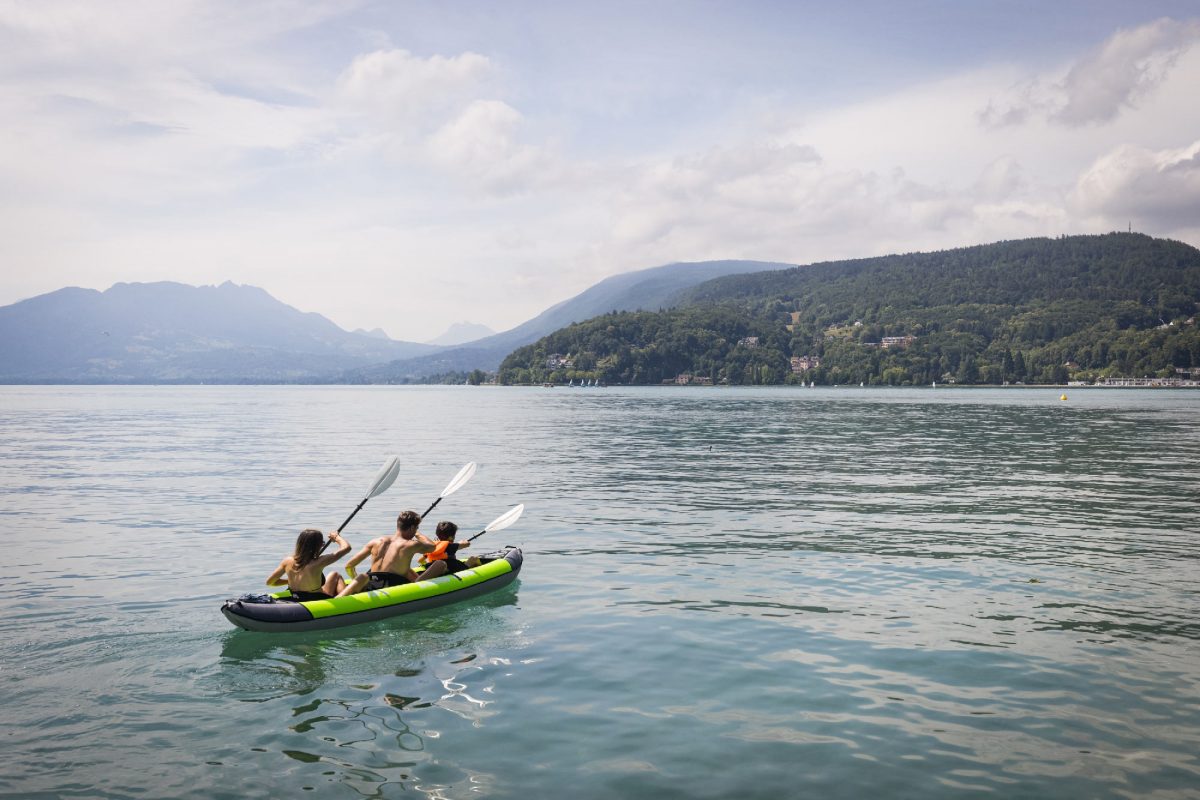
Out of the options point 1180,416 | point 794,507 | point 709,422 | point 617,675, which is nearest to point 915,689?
point 617,675

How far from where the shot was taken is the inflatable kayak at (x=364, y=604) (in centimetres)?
1277

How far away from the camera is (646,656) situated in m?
12.2

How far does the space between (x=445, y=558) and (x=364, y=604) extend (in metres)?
2.22

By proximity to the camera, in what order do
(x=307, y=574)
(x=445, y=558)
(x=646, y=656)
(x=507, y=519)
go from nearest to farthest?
(x=646, y=656) → (x=307, y=574) → (x=445, y=558) → (x=507, y=519)

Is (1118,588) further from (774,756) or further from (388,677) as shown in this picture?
(388,677)

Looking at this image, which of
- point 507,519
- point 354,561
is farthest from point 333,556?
point 507,519

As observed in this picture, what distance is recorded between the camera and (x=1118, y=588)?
52.3 ft

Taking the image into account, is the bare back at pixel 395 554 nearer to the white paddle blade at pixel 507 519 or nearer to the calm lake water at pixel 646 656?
the calm lake water at pixel 646 656

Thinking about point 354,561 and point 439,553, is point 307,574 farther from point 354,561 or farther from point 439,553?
point 439,553

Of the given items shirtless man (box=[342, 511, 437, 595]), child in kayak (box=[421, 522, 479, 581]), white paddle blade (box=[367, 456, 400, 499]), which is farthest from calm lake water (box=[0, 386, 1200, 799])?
white paddle blade (box=[367, 456, 400, 499])

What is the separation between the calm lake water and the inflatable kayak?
1.03 feet

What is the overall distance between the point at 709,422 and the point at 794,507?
47994 millimetres

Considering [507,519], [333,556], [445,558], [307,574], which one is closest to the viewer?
[307,574]

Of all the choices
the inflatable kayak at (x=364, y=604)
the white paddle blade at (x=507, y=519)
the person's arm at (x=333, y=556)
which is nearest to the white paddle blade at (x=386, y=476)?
the white paddle blade at (x=507, y=519)
